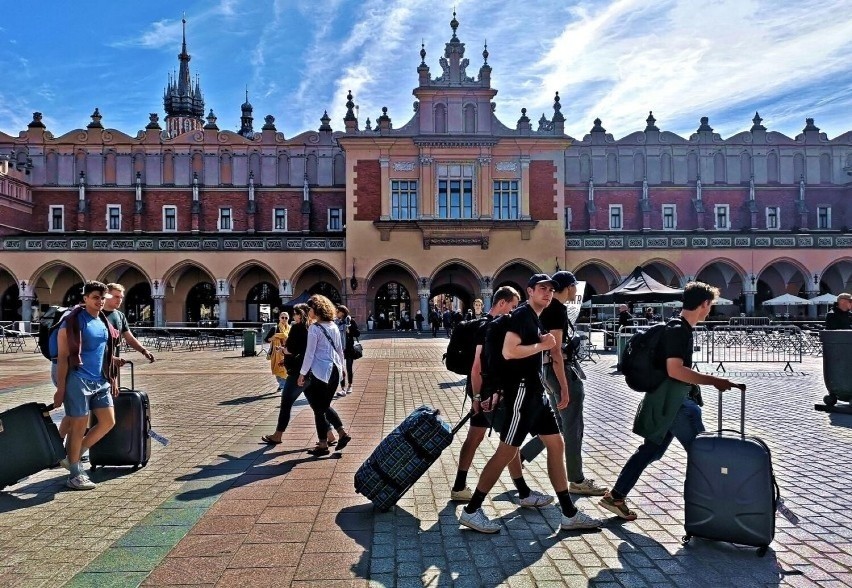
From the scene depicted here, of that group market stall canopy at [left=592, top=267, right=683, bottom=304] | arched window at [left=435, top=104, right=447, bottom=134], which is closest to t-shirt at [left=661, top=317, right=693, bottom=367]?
market stall canopy at [left=592, top=267, right=683, bottom=304]

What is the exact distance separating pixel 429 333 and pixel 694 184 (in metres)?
19.4

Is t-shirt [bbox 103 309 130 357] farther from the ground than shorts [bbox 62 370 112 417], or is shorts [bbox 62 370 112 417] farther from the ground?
t-shirt [bbox 103 309 130 357]

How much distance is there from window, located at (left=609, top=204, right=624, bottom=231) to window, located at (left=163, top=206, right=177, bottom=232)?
2617 cm

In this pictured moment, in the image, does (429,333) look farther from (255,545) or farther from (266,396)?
(255,545)

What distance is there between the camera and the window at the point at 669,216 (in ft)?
131

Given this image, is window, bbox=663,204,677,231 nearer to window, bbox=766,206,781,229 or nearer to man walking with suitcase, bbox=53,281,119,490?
window, bbox=766,206,781,229

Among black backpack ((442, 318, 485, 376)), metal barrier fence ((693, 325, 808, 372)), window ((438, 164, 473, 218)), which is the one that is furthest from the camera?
window ((438, 164, 473, 218))

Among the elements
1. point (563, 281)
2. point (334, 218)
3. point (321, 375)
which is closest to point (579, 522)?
point (563, 281)

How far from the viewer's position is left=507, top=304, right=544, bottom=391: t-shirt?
4.32 metres

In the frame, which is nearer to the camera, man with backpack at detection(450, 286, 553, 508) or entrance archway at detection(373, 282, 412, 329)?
man with backpack at detection(450, 286, 553, 508)

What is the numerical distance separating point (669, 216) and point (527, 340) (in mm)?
38671

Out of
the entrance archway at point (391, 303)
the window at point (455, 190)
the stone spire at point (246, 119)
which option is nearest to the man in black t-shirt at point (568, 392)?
the window at point (455, 190)

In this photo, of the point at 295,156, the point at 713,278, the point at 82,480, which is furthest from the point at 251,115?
the point at 82,480

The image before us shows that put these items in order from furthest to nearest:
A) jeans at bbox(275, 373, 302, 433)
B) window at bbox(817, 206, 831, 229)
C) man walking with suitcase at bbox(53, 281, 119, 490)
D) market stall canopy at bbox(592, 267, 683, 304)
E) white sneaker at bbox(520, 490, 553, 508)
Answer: window at bbox(817, 206, 831, 229) → market stall canopy at bbox(592, 267, 683, 304) → jeans at bbox(275, 373, 302, 433) → man walking with suitcase at bbox(53, 281, 119, 490) → white sneaker at bbox(520, 490, 553, 508)
